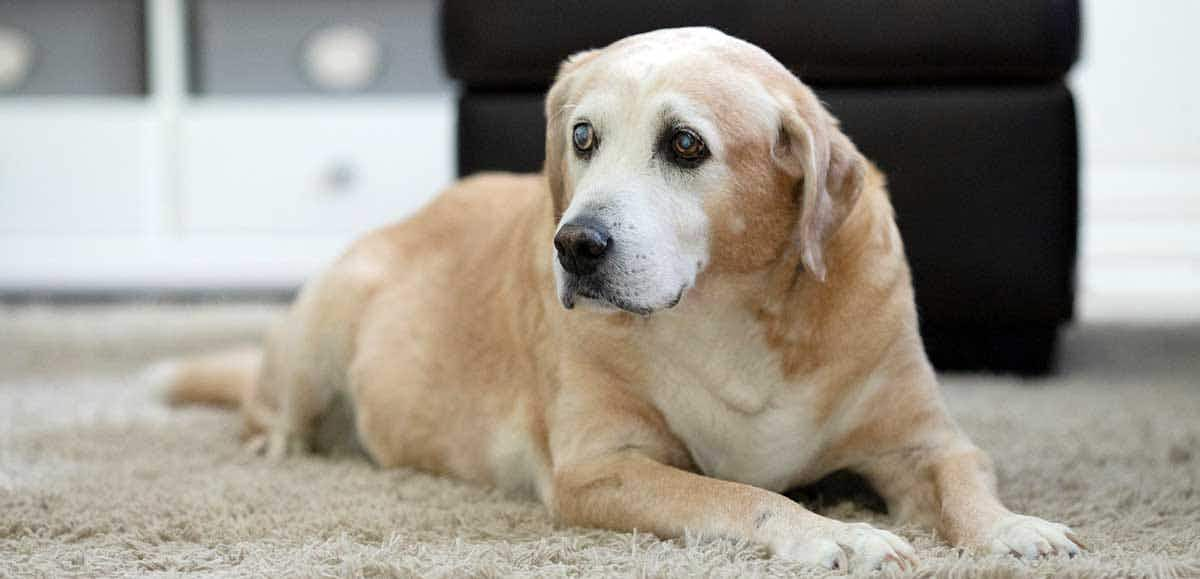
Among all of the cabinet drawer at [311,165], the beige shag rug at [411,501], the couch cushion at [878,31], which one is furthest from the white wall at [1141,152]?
the cabinet drawer at [311,165]

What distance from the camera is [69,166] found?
405 centimetres

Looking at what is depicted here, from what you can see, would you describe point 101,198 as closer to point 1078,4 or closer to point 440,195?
point 440,195

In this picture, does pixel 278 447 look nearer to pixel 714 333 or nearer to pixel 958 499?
pixel 714 333

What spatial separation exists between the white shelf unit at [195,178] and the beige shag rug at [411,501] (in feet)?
4.81

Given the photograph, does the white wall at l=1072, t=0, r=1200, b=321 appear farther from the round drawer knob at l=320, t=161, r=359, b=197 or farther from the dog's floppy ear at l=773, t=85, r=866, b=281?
the dog's floppy ear at l=773, t=85, r=866, b=281

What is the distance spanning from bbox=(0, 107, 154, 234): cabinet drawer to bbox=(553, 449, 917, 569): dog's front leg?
2.93 metres

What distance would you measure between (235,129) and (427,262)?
225 cm

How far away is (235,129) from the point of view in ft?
13.3

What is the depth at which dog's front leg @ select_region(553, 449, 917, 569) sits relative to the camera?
4.17 feet

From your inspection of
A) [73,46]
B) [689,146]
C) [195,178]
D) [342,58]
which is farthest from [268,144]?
[689,146]

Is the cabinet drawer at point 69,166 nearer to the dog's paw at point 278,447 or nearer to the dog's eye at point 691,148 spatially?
the dog's paw at point 278,447

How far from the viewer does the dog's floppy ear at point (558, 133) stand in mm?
1606

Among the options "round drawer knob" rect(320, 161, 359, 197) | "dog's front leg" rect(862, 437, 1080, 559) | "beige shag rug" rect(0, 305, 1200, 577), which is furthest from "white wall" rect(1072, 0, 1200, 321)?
"dog's front leg" rect(862, 437, 1080, 559)

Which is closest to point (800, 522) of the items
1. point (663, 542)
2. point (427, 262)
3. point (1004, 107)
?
point (663, 542)
